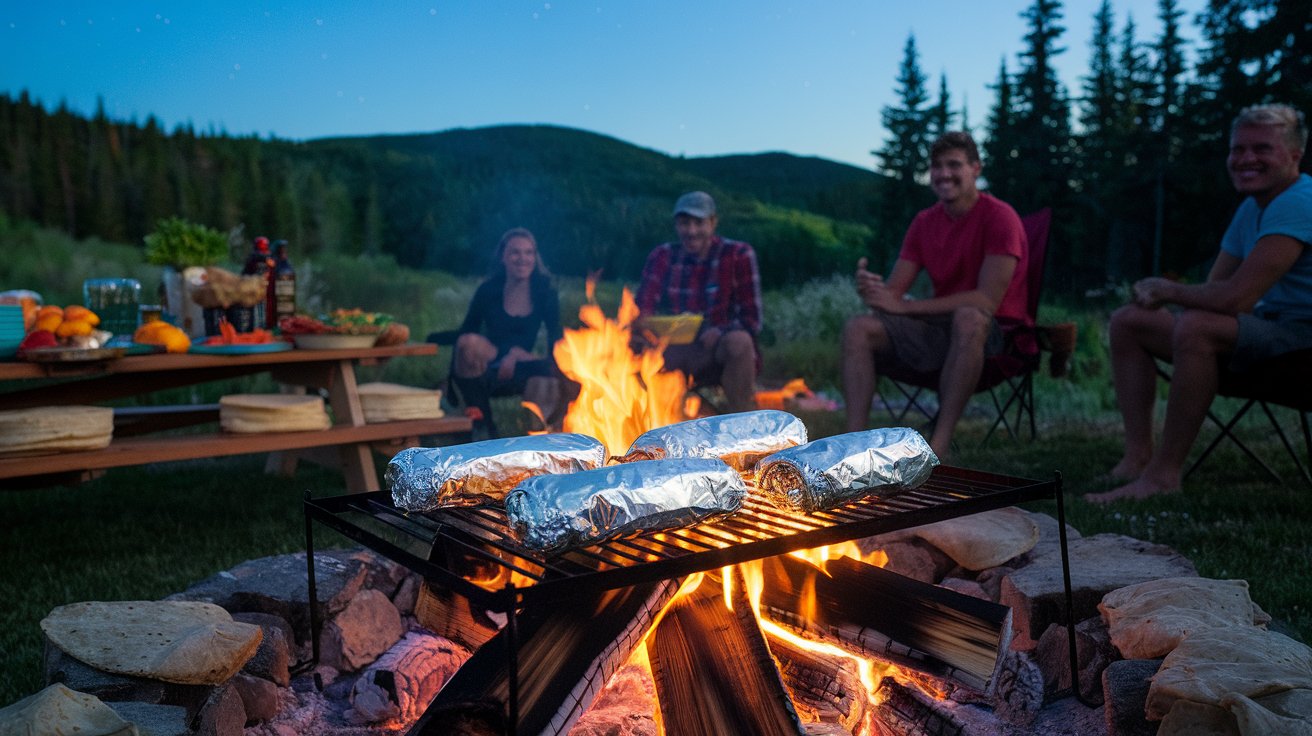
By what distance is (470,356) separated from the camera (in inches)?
190

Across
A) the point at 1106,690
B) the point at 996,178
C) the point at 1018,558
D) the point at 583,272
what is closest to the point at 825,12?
the point at 583,272

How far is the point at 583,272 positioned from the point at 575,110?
133 inches

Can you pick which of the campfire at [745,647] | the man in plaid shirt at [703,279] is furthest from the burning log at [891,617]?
the man in plaid shirt at [703,279]

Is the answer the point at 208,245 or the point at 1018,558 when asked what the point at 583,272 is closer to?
the point at 208,245

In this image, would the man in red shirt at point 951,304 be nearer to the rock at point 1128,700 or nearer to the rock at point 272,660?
the rock at point 1128,700

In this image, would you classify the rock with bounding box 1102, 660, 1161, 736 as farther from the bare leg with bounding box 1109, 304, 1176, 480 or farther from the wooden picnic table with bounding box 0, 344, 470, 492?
the wooden picnic table with bounding box 0, 344, 470, 492

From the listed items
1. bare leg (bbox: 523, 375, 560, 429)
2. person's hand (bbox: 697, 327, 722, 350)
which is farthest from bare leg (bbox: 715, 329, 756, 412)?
bare leg (bbox: 523, 375, 560, 429)

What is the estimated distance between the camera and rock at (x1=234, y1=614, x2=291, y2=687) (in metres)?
1.90

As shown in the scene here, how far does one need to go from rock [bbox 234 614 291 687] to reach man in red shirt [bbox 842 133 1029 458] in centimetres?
259

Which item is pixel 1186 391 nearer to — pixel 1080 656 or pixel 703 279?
pixel 1080 656

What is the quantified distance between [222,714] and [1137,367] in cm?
348

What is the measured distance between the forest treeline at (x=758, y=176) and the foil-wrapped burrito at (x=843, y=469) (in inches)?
357

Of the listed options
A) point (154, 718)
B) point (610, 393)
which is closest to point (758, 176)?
point (610, 393)

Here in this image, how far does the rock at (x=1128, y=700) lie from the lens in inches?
61.5
